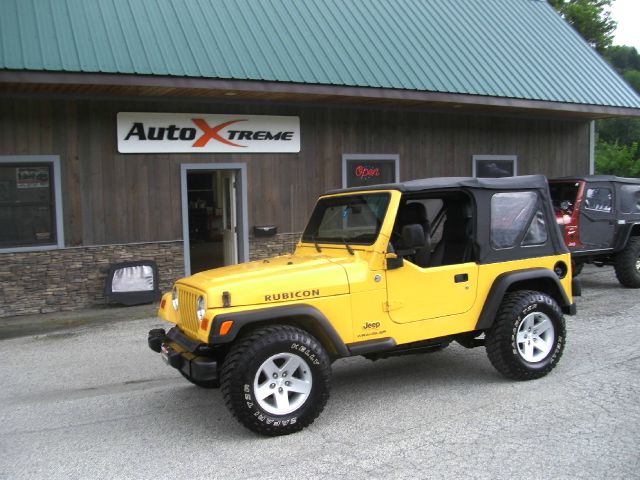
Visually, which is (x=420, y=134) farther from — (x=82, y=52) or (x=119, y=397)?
(x=119, y=397)

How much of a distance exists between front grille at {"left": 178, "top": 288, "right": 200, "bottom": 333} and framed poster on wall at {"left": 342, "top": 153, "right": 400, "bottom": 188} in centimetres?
725

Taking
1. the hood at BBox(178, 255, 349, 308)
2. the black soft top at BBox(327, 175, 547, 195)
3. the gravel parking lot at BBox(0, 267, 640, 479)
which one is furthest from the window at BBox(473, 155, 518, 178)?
the hood at BBox(178, 255, 349, 308)

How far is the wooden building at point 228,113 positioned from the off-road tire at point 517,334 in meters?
5.94

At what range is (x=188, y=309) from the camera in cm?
470

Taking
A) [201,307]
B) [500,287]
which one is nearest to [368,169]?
[500,287]

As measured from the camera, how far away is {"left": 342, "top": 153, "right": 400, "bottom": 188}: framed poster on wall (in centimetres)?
1195

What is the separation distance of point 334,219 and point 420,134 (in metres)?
7.59

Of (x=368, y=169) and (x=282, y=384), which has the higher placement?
(x=368, y=169)

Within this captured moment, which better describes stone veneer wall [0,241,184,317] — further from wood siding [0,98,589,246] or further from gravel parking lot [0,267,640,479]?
gravel parking lot [0,267,640,479]

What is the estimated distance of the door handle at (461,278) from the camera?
519cm

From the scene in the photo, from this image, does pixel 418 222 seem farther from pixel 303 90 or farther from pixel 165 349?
pixel 303 90

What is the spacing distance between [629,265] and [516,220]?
19.8 ft

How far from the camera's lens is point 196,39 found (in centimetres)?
1005

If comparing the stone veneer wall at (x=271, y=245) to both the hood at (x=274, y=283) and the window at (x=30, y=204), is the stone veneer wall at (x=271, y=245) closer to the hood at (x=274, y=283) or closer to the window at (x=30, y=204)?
the window at (x=30, y=204)
